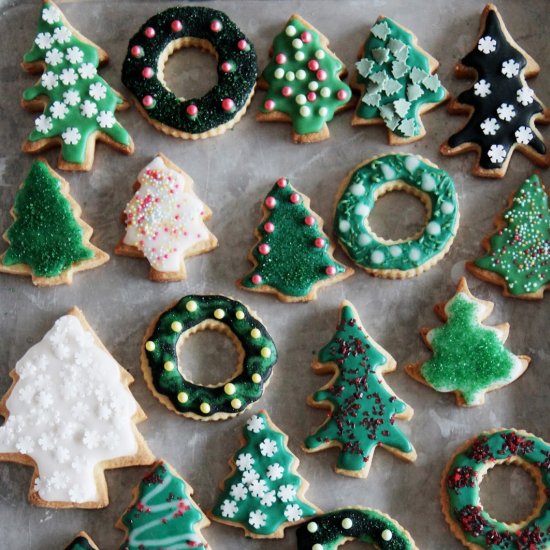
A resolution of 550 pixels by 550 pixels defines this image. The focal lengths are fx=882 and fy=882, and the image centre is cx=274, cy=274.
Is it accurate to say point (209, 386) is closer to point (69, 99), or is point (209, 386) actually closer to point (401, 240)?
point (401, 240)

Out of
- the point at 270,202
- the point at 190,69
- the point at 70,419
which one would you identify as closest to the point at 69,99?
the point at 190,69

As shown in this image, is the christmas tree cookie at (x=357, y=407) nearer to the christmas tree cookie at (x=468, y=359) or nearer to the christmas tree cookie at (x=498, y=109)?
the christmas tree cookie at (x=468, y=359)

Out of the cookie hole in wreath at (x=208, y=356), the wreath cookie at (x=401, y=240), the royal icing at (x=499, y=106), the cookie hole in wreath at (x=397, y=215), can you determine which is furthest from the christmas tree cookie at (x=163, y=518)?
the royal icing at (x=499, y=106)

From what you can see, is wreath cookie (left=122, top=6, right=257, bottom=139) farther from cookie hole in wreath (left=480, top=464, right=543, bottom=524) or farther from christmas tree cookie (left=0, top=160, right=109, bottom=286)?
cookie hole in wreath (left=480, top=464, right=543, bottom=524)

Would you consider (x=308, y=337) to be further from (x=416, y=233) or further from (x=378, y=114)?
(x=378, y=114)

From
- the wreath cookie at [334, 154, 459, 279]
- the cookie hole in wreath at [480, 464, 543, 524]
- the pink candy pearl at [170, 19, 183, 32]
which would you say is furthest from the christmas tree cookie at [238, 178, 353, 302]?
the cookie hole in wreath at [480, 464, 543, 524]

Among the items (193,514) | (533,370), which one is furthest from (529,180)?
(193,514)

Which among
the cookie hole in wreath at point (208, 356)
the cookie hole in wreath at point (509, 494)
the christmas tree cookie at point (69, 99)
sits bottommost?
the cookie hole in wreath at point (509, 494)
